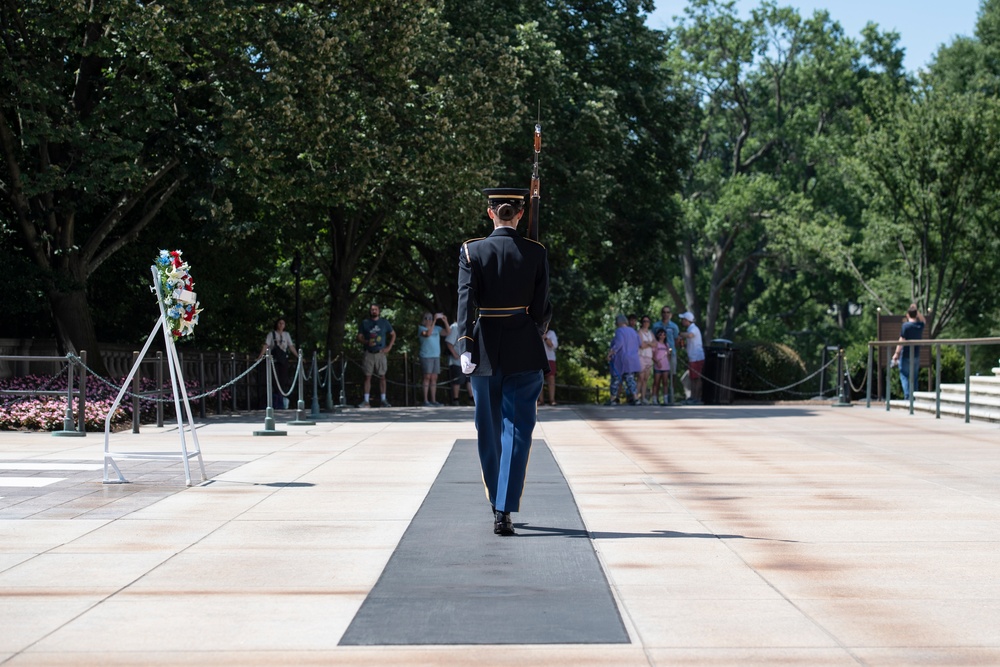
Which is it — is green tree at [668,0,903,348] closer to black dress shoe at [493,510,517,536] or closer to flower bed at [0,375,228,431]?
flower bed at [0,375,228,431]

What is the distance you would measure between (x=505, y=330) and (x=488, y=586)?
2.18 meters

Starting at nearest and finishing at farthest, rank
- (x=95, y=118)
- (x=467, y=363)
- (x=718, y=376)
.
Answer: (x=467, y=363)
(x=95, y=118)
(x=718, y=376)

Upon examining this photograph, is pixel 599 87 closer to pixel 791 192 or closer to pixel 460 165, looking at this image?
pixel 460 165

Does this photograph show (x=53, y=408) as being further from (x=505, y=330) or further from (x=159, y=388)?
(x=505, y=330)

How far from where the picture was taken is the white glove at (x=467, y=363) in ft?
25.8

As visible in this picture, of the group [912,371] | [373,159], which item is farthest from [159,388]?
[912,371]

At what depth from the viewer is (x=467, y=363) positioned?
7.88m

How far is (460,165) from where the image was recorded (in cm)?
2475

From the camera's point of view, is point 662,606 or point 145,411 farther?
point 145,411

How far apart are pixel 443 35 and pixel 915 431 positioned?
1287cm

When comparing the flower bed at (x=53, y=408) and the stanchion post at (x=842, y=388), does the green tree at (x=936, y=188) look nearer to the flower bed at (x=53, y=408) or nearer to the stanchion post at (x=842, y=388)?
the stanchion post at (x=842, y=388)

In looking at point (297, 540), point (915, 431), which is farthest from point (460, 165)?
point (297, 540)

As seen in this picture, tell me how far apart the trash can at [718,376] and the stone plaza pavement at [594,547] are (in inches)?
520

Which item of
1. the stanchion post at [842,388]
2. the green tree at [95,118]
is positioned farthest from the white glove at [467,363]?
the stanchion post at [842,388]
